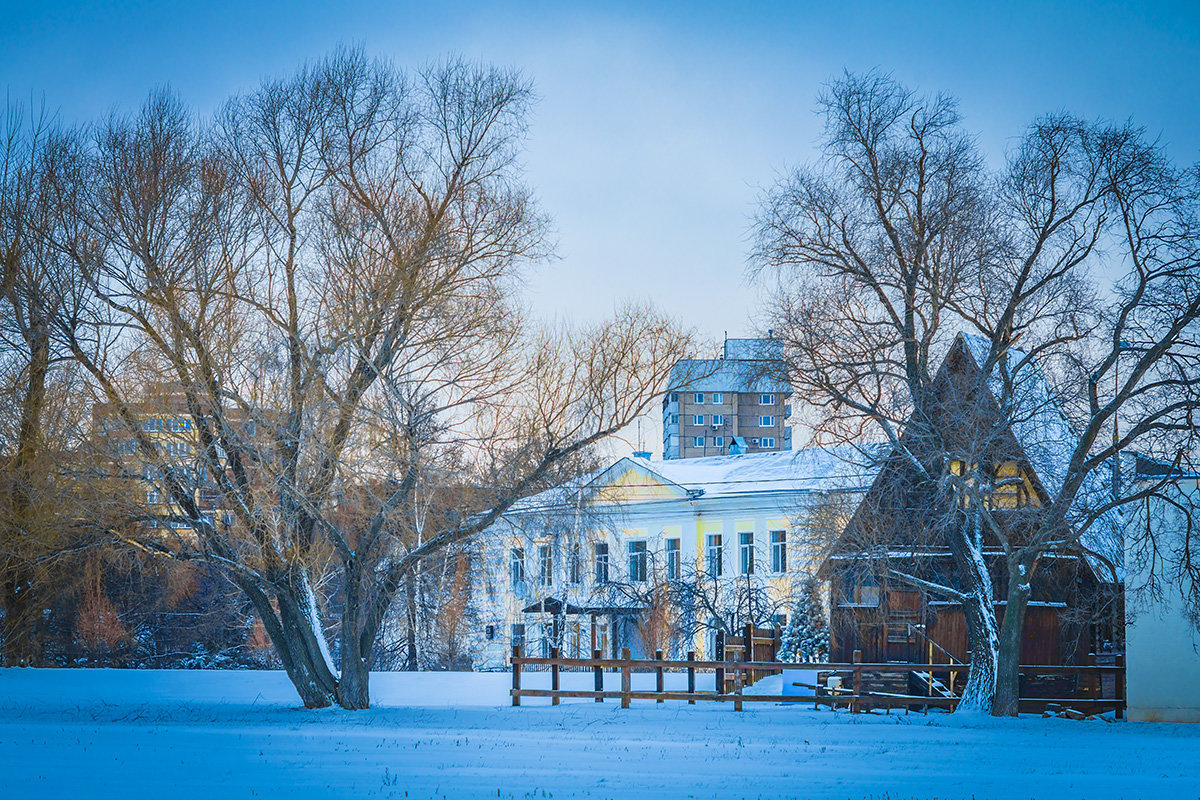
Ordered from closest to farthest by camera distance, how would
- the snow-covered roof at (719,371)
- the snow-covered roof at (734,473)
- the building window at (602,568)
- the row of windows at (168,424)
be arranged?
the row of windows at (168,424), the snow-covered roof at (719,371), the building window at (602,568), the snow-covered roof at (734,473)

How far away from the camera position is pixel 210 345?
21781 mm

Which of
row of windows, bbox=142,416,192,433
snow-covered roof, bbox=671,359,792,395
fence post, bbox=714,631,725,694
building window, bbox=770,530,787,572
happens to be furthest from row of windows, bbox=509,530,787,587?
row of windows, bbox=142,416,192,433

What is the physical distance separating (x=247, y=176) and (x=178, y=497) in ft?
20.4

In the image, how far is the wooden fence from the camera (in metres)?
24.6

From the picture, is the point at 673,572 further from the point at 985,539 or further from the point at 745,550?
the point at 985,539

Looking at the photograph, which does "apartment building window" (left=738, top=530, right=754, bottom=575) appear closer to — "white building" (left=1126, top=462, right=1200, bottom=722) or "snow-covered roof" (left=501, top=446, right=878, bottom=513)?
"snow-covered roof" (left=501, top=446, right=878, bottom=513)

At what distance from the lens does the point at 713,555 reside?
173 ft

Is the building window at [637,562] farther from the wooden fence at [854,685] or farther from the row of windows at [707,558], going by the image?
the wooden fence at [854,685]

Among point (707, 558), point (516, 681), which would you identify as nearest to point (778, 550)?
point (707, 558)

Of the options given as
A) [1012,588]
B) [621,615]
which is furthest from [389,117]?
[621,615]

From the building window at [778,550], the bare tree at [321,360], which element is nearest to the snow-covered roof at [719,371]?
the bare tree at [321,360]

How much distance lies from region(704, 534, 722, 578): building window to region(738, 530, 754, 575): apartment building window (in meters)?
0.90

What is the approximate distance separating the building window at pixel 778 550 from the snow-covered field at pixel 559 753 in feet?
83.9

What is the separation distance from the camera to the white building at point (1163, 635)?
2362 cm
